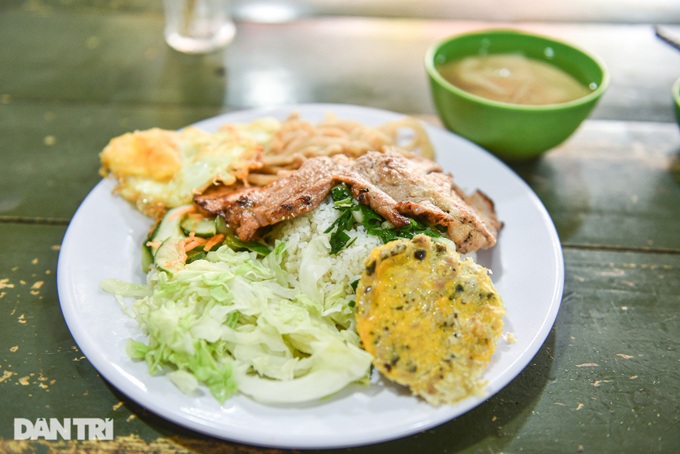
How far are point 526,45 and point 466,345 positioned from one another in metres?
2.35

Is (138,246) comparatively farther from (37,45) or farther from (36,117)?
(37,45)

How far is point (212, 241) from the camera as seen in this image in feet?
8.58

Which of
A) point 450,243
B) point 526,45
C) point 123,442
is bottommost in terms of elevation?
point 123,442

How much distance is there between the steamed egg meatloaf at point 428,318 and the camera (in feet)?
6.49

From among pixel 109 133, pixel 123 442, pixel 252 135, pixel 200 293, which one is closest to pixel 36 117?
pixel 109 133

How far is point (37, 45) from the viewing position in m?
4.43

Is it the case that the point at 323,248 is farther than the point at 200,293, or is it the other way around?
the point at 323,248

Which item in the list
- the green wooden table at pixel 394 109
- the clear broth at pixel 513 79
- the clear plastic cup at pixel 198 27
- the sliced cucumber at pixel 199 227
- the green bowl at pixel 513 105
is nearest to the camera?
the green wooden table at pixel 394 109

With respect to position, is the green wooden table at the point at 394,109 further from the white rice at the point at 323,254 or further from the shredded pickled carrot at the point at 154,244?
the white rice at the point at 323,254

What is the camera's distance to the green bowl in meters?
3.11

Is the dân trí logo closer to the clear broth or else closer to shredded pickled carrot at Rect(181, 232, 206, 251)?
shredded pickled carrot at Rect(181, 232, 206, 251)

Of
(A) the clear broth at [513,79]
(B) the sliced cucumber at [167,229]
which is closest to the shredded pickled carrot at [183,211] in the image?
(B) the sliced cucumber at [167,229]

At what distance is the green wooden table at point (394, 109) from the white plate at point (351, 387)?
232mm

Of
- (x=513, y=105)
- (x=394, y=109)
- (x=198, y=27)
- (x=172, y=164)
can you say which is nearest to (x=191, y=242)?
(x=172, y=164)
